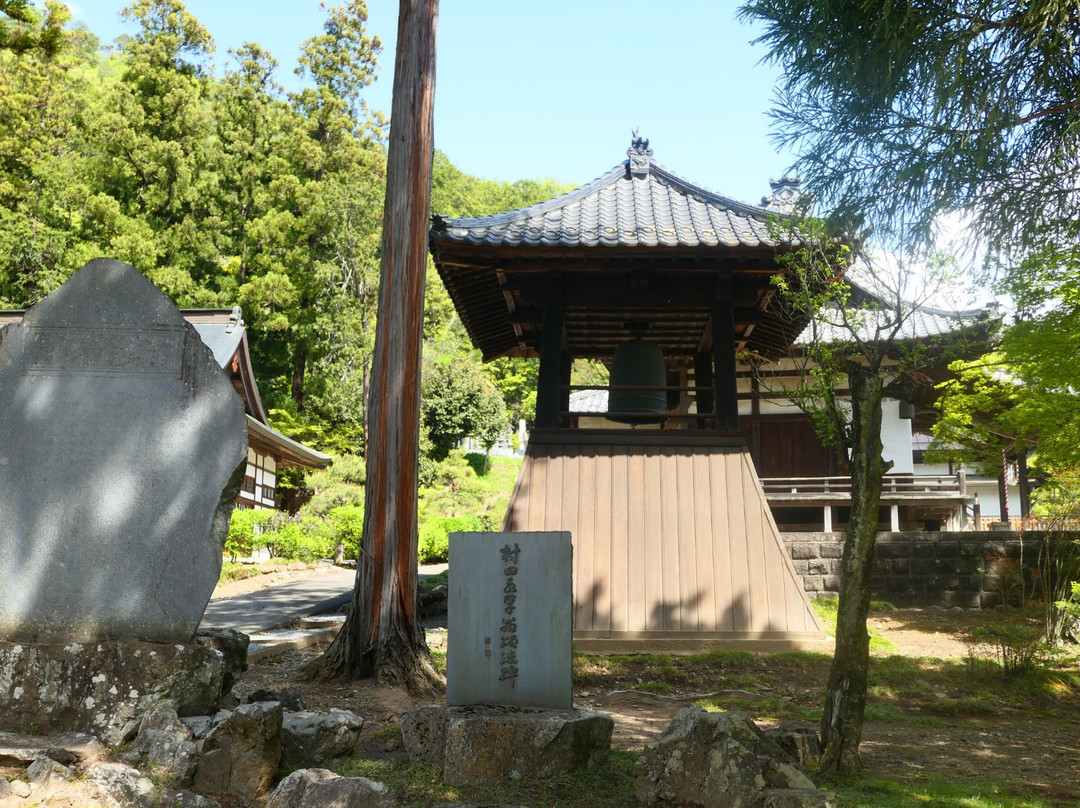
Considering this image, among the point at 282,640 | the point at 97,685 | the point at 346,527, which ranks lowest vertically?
the point at 282,640

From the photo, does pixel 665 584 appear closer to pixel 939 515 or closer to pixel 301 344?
pixel 939 515

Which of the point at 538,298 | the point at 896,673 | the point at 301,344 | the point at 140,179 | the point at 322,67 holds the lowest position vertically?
the point at 896,673

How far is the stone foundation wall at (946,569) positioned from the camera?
1245cm

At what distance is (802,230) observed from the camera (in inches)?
351

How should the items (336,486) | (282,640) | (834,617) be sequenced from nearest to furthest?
(282,640)
(834,617)
(336,486)

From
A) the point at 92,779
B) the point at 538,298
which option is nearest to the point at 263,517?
the point at 538,298

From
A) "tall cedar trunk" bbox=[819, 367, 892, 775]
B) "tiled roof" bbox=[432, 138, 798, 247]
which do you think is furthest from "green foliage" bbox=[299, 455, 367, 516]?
"tall cedar trunk" bbox=[819, 367, 892, 775]

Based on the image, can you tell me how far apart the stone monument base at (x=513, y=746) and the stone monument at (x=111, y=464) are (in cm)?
160

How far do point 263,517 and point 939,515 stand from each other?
16.1m

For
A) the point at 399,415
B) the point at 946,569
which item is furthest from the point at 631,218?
the point at 946,569

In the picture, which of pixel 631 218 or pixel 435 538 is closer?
pixel 631 218

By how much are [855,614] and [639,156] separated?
9257 mm

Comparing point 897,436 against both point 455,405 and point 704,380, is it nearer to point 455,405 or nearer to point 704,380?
point 704,380

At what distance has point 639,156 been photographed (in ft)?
40.9
